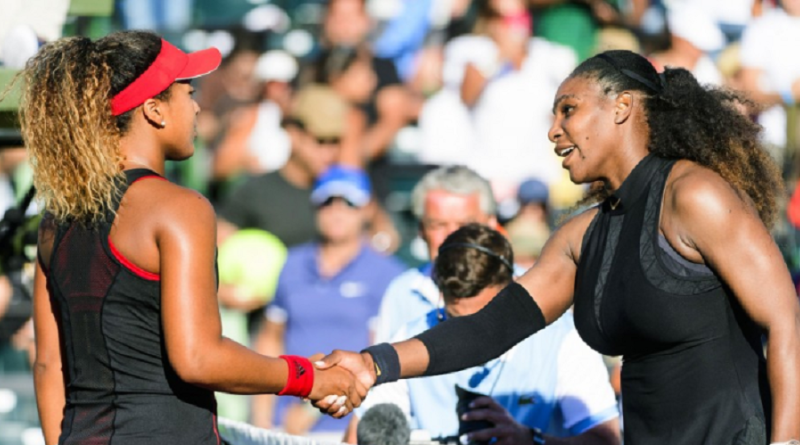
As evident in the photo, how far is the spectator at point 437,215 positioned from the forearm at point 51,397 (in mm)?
2222

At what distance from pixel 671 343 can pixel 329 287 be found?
3.58 m

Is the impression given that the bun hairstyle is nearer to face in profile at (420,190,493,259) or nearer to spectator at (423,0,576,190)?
face in profile at (420,190,493,259)

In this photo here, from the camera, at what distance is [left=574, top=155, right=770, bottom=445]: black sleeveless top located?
3.27 meters

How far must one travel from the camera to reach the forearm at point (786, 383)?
3.15m

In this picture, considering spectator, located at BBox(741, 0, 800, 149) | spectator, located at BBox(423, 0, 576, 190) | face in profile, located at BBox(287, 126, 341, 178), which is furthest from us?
spectator, located at BBox(741, 0, 800, 149)

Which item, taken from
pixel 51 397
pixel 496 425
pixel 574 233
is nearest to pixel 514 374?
pixel 496 425

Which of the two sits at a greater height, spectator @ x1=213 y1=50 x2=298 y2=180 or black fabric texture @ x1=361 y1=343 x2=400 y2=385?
spectator @ x1=213 y1=50 x2=298 y2=180

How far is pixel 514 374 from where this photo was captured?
4.54m

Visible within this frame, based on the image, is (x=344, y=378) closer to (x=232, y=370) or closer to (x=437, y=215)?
(x=232, y=370)

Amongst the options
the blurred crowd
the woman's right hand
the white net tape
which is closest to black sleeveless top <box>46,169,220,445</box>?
the woman's right hand

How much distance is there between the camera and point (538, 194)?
722 centimetres

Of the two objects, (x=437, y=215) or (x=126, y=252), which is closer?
(x=126, y=252)

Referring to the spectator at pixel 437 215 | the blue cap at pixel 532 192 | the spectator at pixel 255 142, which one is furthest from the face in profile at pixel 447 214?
the spectator at pixel 255 142

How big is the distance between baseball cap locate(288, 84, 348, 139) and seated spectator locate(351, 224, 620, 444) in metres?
2.86
